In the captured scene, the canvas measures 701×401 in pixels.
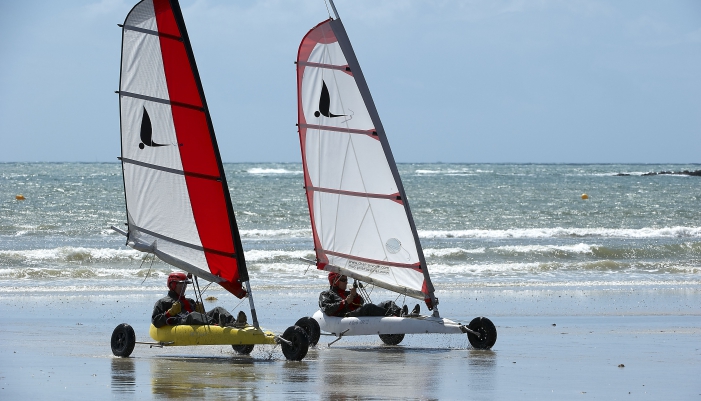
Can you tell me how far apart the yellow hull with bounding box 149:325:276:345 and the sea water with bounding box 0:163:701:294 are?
270cm

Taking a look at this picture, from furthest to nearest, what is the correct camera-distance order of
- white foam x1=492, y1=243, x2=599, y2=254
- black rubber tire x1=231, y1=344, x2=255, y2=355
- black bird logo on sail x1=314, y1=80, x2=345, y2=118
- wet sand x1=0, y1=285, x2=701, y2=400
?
white foam x1=492, y1=243, x2=599, y2=254 → black bird logo on sail x1=314, y1=80, x2=345, y2=118 → black rubber tire x1=231, y1=344, x2=255, y2=355 → wet sand x1=0, y1=285, x2=701, y2=400

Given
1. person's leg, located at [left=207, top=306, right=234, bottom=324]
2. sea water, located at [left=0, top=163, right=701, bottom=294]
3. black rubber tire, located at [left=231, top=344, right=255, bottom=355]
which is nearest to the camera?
person's leg, located at [left=207, top=306, right=234, bottom=324]

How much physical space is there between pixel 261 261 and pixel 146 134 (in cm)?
1571

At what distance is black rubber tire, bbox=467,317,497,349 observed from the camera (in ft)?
41.1

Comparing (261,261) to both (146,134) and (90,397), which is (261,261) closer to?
(146,134)

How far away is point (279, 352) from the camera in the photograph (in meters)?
12.2

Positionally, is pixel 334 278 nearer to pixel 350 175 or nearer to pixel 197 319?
pixel 350 175

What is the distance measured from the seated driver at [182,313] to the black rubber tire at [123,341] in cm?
33

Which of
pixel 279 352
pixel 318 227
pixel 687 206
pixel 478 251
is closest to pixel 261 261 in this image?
pixel 478 251

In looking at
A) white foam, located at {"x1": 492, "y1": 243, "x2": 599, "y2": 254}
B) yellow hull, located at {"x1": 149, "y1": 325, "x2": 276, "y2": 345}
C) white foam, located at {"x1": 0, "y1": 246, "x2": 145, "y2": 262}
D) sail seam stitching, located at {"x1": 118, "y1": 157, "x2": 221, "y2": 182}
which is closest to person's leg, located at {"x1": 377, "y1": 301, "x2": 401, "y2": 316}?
yellow hull, located at {"x1": 149, "y1": 325, "x2": 276, "y2": 345}

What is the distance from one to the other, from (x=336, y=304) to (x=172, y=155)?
302 centimetres

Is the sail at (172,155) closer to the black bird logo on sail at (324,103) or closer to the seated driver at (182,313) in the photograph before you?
the seated driver at (182,313)

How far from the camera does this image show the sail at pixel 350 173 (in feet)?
44.5

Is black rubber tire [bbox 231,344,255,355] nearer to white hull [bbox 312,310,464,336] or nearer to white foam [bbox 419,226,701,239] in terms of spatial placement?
white hull [bbox 312,310,464,336]
